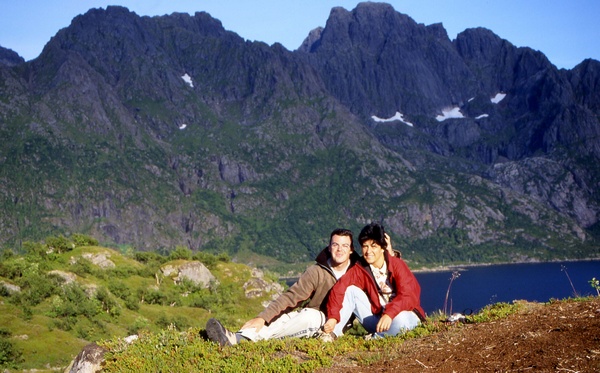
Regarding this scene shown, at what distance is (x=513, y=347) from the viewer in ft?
33.0

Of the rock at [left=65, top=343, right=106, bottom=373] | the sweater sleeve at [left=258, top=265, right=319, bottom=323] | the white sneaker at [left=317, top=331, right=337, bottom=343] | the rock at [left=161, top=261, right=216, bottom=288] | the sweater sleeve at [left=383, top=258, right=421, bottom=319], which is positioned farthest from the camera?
the rock at [left=161, top=261, right=216, bottom=288]

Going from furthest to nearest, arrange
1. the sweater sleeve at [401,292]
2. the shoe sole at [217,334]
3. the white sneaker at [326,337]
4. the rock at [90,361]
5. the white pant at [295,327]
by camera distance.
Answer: the white pant at [295,327] < the sweater sleeve at [401,292] < the white sneaker at [326,337] < the rock at [90,361] < the shoe sole at [217,334]

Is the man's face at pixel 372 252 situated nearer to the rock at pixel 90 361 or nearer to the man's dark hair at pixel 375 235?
the man's dark hair at pixel 375 235

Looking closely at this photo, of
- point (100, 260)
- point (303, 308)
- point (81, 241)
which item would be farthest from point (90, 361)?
point (81, 241)

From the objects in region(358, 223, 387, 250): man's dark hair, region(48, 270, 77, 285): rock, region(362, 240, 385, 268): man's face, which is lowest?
region(48, 270, 77, 285): rock

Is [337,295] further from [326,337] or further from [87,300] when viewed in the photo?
[87,300]

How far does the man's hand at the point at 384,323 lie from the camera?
12350 millimetres

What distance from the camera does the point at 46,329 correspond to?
158 feet

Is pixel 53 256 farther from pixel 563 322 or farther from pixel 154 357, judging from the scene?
pixel 563 322

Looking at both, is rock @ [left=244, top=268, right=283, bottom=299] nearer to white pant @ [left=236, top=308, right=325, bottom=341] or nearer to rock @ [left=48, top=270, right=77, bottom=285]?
rock @ [left=48, top=270, right=77, bottom=285]

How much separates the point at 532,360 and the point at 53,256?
74.9 metres

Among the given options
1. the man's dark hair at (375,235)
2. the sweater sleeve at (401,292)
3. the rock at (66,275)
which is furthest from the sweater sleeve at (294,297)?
the rock at (66,275)

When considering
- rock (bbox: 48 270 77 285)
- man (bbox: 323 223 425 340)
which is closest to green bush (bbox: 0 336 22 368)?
rock (bbox: 48 270 77 285)

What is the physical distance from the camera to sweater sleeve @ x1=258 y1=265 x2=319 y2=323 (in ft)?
42.7
